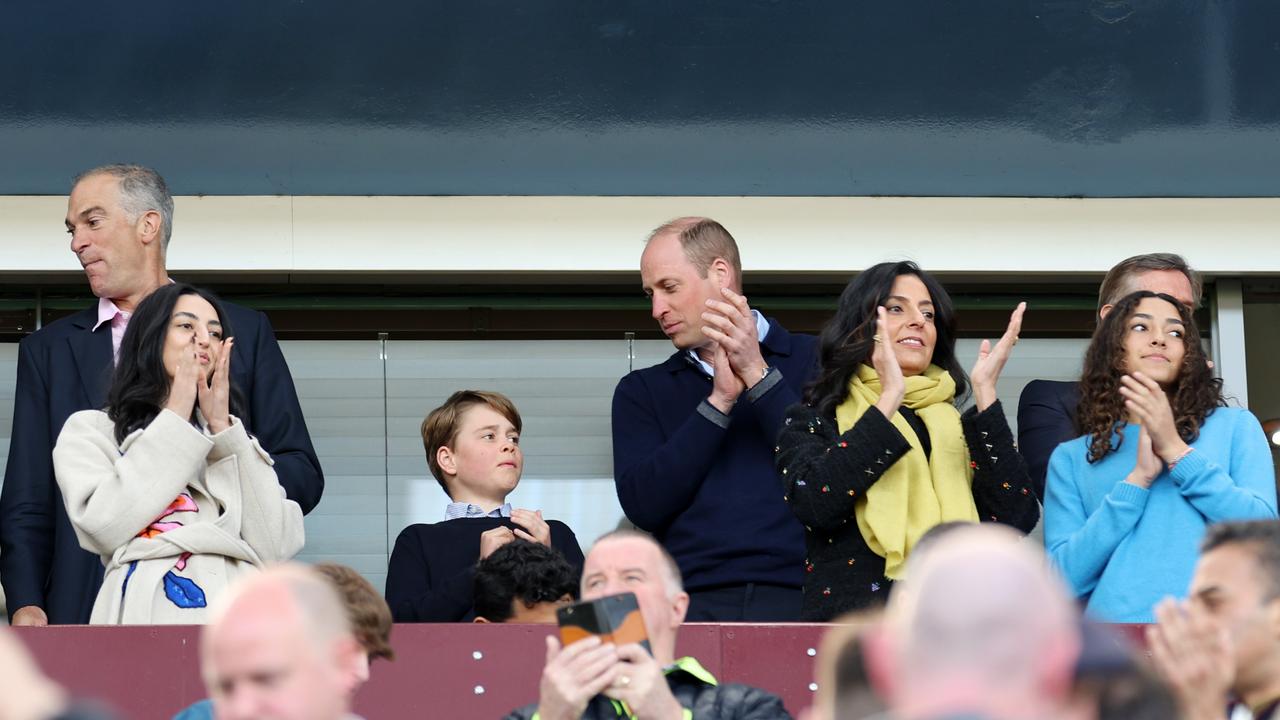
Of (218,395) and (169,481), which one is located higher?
(218,395)

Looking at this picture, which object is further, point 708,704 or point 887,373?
point 887,373

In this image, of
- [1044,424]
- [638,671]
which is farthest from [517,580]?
[1044,424]

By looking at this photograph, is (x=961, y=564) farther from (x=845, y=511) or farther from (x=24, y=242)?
(x=24, y=242)

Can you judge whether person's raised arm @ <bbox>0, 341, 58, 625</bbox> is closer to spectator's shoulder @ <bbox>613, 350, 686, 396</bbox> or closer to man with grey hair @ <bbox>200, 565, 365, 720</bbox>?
spectator's shoulder @ <bbox>613, 350, 686, 396</bbox>

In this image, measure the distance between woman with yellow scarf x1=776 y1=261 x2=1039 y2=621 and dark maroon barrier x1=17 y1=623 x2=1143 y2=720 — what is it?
22 centimetres

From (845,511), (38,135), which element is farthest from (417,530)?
(38,135)

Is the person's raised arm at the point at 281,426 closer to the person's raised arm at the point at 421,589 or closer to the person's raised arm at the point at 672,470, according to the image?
the person's raised arm at the point at 421,589

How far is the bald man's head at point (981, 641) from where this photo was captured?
1920 mm

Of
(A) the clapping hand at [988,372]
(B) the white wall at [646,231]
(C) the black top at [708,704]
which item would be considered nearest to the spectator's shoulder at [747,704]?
(C) the black top at [708,704]

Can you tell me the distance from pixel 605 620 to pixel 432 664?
1.12 metres

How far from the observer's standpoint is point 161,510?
16.9ft

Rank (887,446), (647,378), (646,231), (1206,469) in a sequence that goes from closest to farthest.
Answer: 1. (1206,469)
2. (887,446)
3. (647,378)
4. (646,231)

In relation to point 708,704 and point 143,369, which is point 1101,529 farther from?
point 143,369

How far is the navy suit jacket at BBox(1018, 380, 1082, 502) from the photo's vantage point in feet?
20.0
